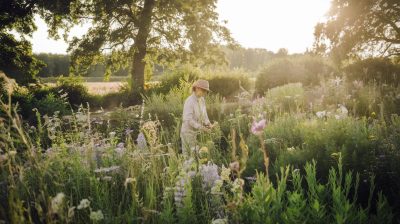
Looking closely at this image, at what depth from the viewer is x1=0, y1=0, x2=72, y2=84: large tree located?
47.9ft

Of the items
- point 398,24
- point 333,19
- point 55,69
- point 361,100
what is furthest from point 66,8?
point 55,69

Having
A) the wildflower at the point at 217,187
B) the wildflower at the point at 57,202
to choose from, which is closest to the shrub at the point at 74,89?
the wildflower at the point at 217,187

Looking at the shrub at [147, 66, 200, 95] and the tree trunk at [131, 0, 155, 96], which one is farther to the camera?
the tree trunk at [131, 0, 155, 96]

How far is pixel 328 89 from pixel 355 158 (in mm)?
5003

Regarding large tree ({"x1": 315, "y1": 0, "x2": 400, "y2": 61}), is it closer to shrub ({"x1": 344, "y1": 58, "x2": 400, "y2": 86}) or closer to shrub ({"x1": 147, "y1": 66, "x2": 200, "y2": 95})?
shrub ({"x1": 344, "y1": 58, "x2": 400, "y2": 86})

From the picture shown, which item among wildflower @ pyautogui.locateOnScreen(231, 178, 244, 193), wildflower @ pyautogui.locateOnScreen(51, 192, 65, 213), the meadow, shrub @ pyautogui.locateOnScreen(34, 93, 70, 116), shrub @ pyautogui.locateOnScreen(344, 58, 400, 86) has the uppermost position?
shrub @ pyautogui.locateOnScreen(344, 58, 400, 86)

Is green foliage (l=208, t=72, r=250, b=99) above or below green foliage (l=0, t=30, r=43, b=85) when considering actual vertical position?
below

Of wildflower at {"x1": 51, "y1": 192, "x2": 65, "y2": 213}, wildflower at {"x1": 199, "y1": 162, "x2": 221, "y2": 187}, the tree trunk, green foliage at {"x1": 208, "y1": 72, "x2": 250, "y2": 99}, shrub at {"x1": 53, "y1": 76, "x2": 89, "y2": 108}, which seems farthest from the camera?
shrub at {"x1": 53, "y1": 76, "x2": 89, "y2": 108}

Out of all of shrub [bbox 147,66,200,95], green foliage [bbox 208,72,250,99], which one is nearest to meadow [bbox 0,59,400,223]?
green foliage [bbox 208,72,250,99]

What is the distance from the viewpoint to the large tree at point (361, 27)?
15.2m

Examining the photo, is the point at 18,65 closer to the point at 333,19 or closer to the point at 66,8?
the point at 66,8

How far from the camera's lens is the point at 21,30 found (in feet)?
53.1

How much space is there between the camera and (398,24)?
622 inches

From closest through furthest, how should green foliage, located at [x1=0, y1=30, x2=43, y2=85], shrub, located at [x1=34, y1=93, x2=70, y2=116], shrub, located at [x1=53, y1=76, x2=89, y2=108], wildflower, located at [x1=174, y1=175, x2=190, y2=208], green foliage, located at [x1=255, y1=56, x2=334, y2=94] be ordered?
wildflower, located at [x1=174, y1=175, x2=190, y2=208]
shrub, located at [x1=34, y1=93, x2=70, y2=116]
green foliage, located at [x1=0, y1=30, x2=43, y2=85]
green foliage, located at [x1=255, y1=56, x2=334, y2=94]
shrub, located at [x1=53, y1=76, x2=89, y2=108]
